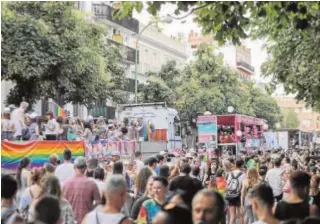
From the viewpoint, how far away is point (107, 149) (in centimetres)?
1928

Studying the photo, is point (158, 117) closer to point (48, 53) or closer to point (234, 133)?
point (48, 53)

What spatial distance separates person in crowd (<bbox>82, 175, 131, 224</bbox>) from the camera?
5973 mm

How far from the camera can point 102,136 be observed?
22719mm

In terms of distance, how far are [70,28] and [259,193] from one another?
86.7ft

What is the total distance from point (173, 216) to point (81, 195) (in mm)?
4356

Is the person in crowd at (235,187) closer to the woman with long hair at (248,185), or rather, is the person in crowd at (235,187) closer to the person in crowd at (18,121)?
the woman with long hair at (248,185)

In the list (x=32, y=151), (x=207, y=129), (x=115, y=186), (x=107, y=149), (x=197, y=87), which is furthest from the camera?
(x=197, y=87)

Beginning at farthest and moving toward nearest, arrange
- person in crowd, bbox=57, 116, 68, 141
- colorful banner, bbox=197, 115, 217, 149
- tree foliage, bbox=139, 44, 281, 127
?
1. tree foliage, bbox=139, 44, 281, 127
2. colorful banner, bbox=197, 115, 217, 149
3. person in crowd, bbox=57, 116, 68, 141

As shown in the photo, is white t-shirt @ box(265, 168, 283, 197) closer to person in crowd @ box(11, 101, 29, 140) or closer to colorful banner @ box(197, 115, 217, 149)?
person in crowd @ box(11, 101, 29, 140)

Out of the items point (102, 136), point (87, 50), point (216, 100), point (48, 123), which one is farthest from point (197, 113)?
point (48, 123)

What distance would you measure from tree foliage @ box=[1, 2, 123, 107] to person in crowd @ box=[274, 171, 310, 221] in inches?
888

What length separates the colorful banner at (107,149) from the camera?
1788 centimetres

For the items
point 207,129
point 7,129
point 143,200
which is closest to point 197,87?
point 207,129

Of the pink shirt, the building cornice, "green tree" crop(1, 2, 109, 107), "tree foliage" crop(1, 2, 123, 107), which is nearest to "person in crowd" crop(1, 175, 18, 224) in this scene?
the pink shirt
